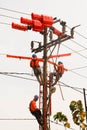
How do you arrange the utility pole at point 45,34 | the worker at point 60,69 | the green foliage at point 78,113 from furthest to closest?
the green foliage at point 78,113 < the worker at point 60,69 < the utility pole at point 45,34

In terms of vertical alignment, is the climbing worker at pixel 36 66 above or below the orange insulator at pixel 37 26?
below

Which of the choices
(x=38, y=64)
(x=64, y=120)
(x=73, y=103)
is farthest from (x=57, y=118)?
(x=38, y=64)

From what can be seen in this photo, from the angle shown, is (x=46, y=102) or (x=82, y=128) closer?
(x=46, y=102)

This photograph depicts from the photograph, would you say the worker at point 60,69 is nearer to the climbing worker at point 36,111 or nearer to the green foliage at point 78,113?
the climbing worker at point 36,111

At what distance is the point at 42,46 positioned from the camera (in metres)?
16.4

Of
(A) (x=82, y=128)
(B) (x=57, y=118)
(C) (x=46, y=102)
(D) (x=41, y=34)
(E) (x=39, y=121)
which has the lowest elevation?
(B) (x=57, y=118)

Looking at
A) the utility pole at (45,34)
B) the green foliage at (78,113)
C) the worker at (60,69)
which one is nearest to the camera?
the utility pole at (45,34)

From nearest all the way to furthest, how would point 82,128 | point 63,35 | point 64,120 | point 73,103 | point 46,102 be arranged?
1. point 46,102
2. point 63,35
3. point 82,128
4. point 73,103
5. point 64,120

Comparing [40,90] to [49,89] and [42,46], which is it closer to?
[49,89]

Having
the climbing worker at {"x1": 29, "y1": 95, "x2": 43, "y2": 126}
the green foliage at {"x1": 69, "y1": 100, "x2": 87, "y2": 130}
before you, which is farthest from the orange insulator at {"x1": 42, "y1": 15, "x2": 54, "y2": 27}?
the green foliage at {"x1": 69, "y1": 100, "x2": 87, "y2": 130}

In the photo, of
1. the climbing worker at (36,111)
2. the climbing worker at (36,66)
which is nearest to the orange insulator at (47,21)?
the climbing worker at (36,66)

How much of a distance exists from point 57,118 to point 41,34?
38.8m

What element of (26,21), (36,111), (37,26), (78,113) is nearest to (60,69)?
(36,111)

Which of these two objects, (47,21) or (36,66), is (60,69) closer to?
(36,66)
